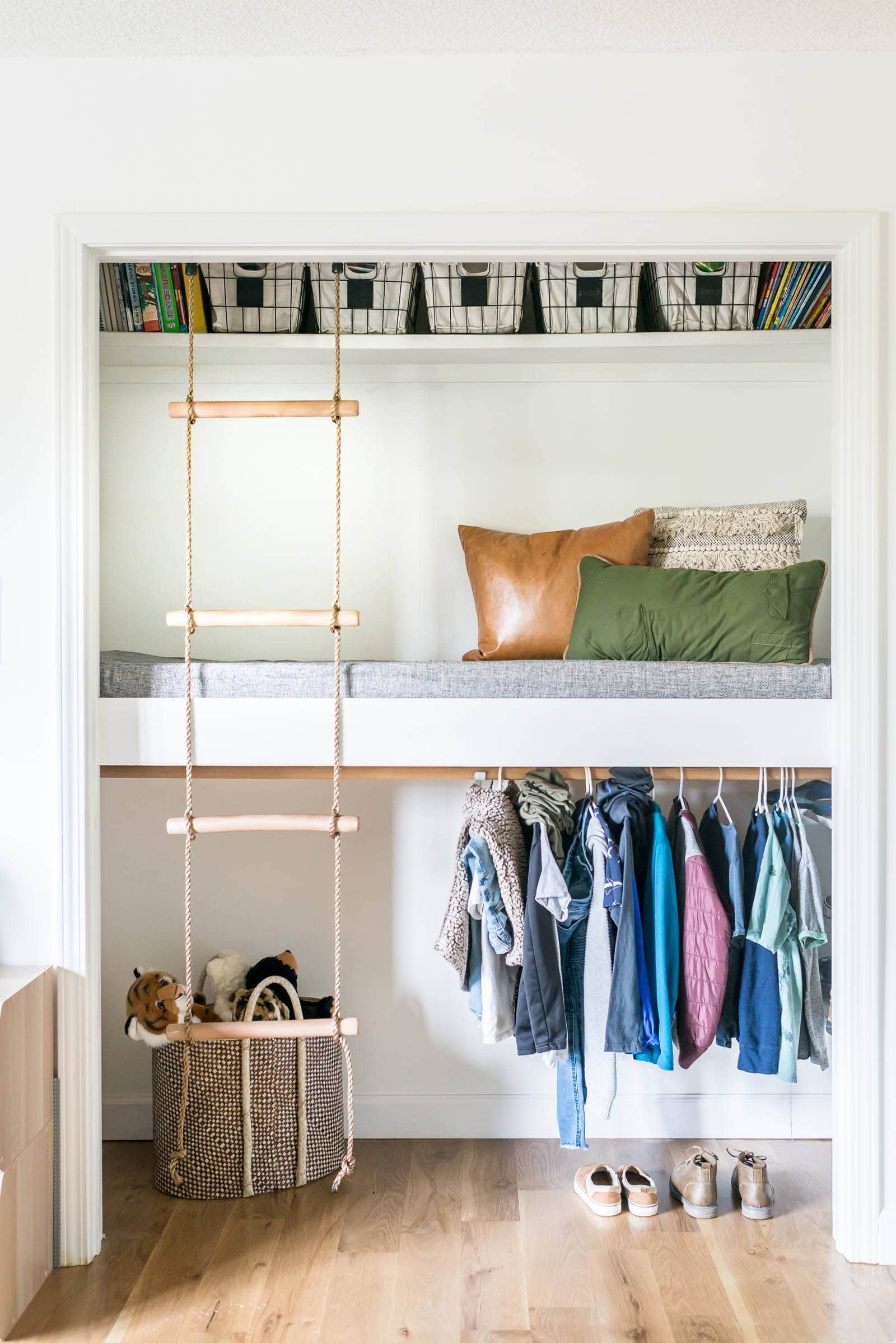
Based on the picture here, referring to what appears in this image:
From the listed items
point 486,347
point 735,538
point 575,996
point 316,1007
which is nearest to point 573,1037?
point 575,996

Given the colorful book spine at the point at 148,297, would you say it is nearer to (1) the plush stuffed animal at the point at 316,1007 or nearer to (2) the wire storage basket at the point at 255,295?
(2) the wire storage basket at the point at 255,295

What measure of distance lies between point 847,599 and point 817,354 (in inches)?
36.1

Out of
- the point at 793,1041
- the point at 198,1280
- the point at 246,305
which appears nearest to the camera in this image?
the point at 198,1280

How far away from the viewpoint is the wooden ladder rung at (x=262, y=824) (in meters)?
2.29

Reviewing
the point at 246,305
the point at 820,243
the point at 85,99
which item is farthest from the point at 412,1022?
the point at 85,99

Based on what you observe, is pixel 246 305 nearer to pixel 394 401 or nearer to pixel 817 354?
pixel 394 401

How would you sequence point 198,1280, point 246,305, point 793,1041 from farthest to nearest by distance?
point 246,305
point 793,1041
point 198,1280

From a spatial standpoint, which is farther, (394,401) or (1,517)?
(394,401)

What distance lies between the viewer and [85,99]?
7.16ft

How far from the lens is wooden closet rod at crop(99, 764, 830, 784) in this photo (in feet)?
7.50

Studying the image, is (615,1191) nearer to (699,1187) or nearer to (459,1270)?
(699,1187)

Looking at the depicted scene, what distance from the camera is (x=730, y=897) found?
238cm

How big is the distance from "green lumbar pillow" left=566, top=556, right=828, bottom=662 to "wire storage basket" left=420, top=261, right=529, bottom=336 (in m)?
0.81

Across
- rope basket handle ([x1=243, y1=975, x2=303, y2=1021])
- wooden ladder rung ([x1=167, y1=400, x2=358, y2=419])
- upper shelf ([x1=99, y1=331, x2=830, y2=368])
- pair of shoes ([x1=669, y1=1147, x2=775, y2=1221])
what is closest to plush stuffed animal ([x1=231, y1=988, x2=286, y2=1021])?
rope basket handle ([x1=243, y1=975, x2=303, y2=1021])
